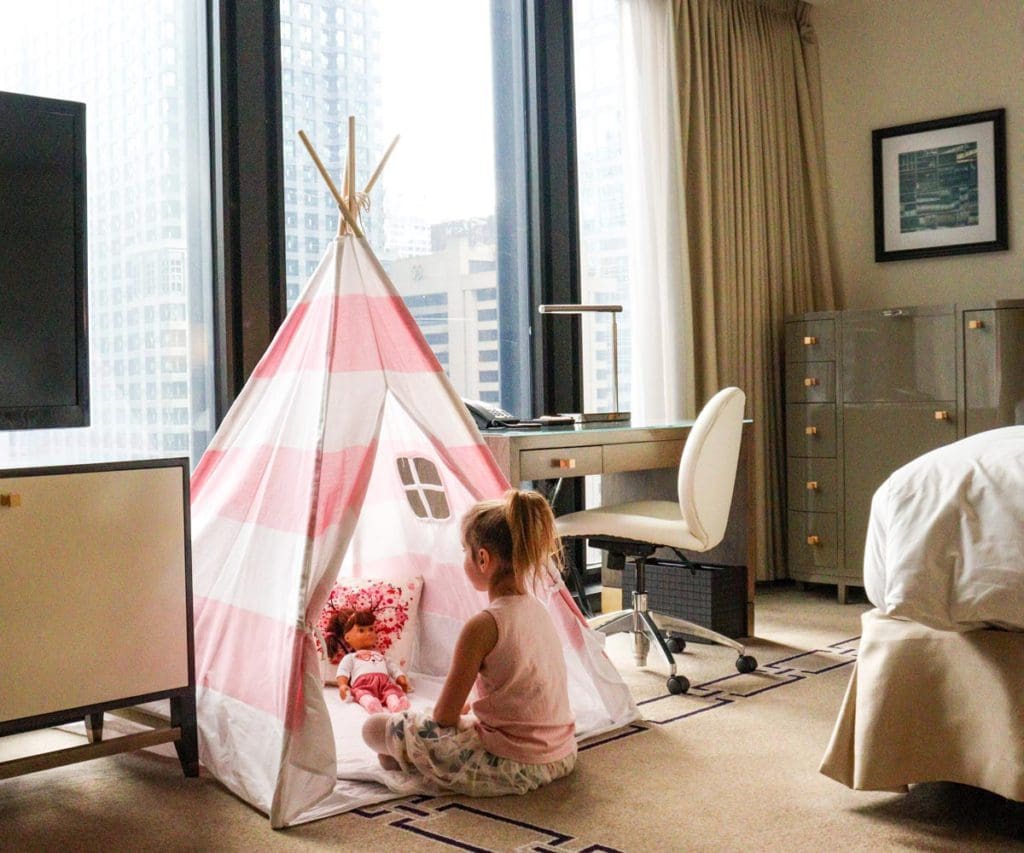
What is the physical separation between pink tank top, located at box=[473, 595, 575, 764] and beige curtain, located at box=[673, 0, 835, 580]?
2363 millimetres

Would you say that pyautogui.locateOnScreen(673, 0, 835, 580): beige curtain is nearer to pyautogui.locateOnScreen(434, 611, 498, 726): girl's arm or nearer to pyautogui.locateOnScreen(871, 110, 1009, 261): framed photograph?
pyautogui.locateOnScreen(871, 110, 1009, 261): framed photograph

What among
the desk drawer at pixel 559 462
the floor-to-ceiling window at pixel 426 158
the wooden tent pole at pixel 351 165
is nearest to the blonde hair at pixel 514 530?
the desk drawer at pixel 559 462

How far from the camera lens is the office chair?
131 inches

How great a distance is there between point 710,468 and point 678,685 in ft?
2.03

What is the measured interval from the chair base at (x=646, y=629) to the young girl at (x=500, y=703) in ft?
3.18

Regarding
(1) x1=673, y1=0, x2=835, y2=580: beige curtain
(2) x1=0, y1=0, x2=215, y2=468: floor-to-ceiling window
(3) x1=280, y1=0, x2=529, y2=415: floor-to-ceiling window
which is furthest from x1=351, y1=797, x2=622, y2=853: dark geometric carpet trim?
(1) x1=673, y1=0, x2=835, y2=580: beige curtain

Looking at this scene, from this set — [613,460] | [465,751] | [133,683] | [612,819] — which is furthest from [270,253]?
[612,819]

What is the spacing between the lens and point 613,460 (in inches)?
140

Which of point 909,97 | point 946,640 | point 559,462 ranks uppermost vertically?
point 909,97

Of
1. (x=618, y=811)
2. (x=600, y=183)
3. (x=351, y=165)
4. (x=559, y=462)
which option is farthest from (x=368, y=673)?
(x=600, y=183)

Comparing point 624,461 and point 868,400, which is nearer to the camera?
point 624,461

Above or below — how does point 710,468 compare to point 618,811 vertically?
above

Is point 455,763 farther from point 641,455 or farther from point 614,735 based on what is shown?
point 641,455

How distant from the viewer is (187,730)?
257 cm
